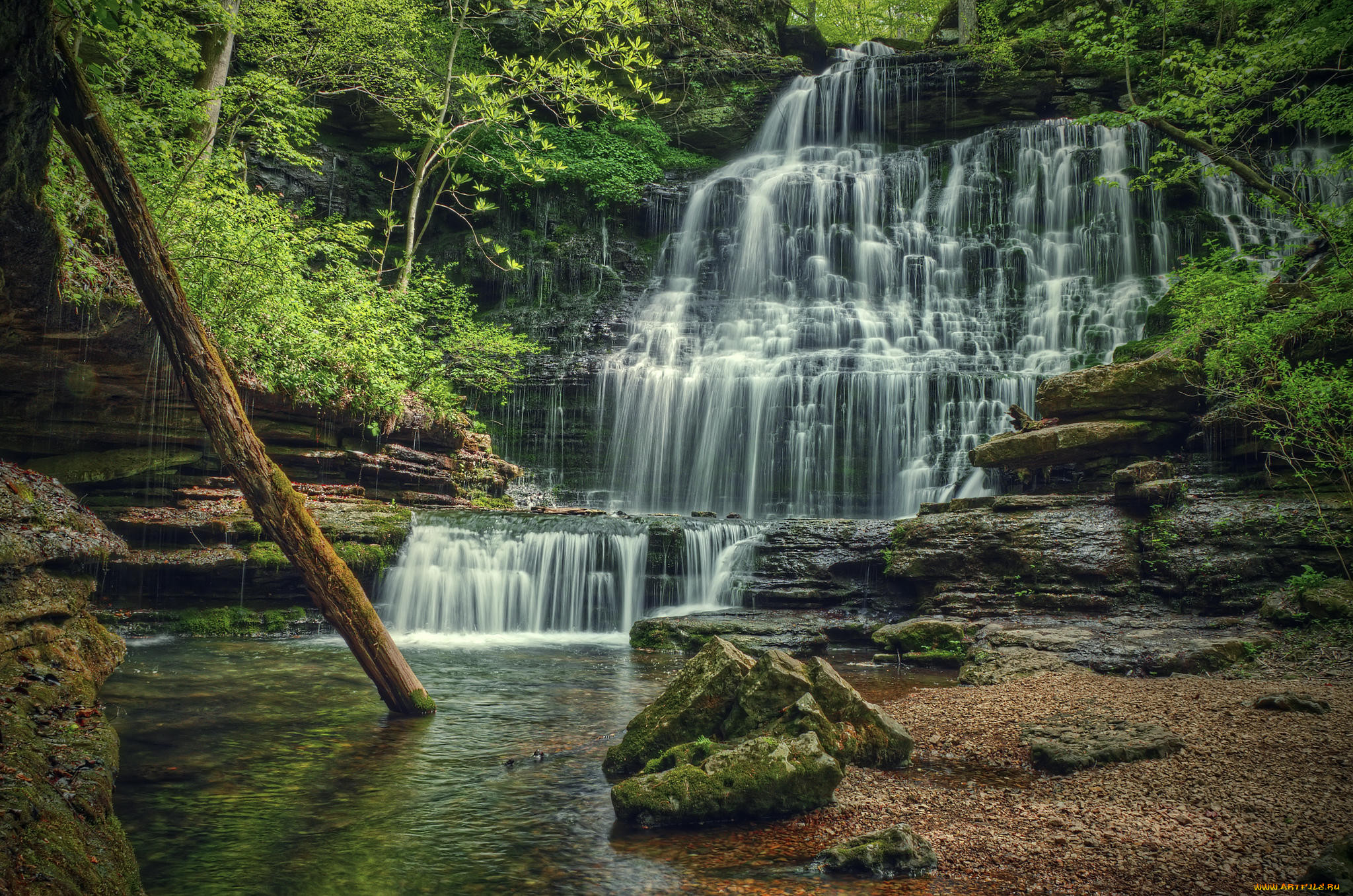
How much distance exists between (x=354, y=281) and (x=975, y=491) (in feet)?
42.2

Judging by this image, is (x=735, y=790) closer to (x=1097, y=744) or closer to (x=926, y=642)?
(x=1097, y=744)

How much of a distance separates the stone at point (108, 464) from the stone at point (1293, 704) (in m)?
13.0

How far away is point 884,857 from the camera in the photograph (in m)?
3.82

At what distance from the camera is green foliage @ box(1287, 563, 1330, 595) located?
8.38 metres

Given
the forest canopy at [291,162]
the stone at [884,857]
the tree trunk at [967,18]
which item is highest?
the tree trunk at [967,18]

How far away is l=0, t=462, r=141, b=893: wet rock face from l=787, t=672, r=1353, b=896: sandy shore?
11.8ft

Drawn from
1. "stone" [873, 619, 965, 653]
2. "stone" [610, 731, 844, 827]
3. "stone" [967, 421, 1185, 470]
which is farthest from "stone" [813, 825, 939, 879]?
"stone" [967, 421, 1185, 470]

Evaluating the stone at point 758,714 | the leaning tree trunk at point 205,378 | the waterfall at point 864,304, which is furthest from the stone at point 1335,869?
the waterfall at point 864,304

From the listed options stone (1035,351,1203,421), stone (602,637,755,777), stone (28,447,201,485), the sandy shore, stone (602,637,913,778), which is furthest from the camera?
stone (1035,351,1203,421)

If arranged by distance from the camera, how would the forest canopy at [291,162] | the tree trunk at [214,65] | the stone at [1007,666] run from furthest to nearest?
the tree trunk at [214,65], the forest canopy at [291,162], the stone at [1007,666]

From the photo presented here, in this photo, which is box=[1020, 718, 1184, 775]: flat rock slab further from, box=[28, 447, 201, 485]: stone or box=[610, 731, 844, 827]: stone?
box=[28, 447, 201, 485]: stone

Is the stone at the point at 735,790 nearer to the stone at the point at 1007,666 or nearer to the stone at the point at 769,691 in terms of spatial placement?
the stone at the point at 769,691

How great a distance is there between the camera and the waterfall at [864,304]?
17484mm

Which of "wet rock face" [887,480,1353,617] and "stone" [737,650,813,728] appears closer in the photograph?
"stone" [737,650,813,728]
